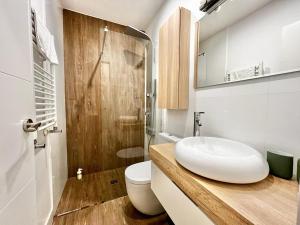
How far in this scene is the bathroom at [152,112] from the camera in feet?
1.74

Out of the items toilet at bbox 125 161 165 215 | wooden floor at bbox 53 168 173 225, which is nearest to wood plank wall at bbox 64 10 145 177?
wooden floor at bbox 53 168 173 225

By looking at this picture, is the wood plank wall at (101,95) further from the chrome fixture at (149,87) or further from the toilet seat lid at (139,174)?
the toilet seat lid at (139,174)

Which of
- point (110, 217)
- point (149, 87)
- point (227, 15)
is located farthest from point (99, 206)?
point (227, 15)

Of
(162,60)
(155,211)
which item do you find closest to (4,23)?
(162,60)

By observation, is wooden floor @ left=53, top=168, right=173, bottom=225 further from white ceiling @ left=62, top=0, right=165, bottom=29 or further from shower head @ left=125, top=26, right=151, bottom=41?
white ceiling @ left=62, top=0, right=165, bottom=29

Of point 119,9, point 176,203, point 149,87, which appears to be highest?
point 119,9

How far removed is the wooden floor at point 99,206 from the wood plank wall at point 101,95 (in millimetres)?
300

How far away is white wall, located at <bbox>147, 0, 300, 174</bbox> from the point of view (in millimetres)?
695

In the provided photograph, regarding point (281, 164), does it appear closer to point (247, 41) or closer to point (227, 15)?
point (247, 41)

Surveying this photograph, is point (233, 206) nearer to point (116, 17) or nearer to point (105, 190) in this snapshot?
point (105, 190)

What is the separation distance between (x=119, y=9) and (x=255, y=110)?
6.47 ft

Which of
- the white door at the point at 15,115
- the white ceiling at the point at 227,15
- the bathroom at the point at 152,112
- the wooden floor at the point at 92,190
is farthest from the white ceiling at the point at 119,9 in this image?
the wooden floor at the point at 92,190

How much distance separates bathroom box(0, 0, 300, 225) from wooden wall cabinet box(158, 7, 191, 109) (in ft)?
0.03

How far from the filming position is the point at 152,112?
2090 millimetres
